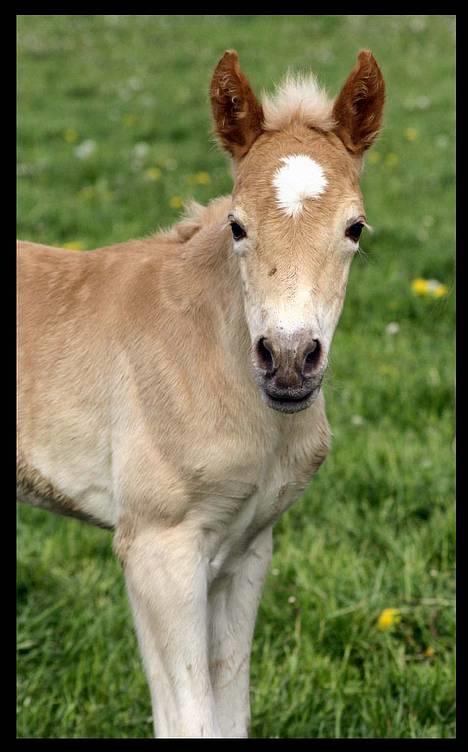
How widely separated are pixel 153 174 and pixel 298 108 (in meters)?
5.40

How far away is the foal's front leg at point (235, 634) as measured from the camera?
3047 millimetres

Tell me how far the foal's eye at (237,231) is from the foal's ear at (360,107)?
375 millimetres

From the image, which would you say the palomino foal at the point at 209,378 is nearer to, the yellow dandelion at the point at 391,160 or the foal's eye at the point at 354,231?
the foal's eye at the point at 354,231

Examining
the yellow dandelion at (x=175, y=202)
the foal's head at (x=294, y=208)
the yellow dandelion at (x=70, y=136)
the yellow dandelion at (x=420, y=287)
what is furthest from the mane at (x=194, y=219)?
the yellow dandelion at (x=70, y=136)

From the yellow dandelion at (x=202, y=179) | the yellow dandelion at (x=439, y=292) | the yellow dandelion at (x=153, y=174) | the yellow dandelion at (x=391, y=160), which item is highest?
the yellow dandelion at (x=391, y=160)

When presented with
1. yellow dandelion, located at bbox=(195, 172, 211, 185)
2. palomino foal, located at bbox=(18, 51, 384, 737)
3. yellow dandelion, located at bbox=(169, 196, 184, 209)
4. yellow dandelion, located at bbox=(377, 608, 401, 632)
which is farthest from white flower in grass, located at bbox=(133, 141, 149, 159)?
yellow dandelion, located at bbox=(377, 608, 401, 632)

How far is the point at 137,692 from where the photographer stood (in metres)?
3.49

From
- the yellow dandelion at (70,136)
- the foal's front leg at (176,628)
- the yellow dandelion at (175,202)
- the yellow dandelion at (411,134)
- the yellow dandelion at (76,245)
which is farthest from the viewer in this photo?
the yellow dandelion at (70,136)

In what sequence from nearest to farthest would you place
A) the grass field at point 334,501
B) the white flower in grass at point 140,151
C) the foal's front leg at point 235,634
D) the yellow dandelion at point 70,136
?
the foal's front leg at point 235,634
the grass field at point 334,501
the white flower in grass at point 140,151
the yellow dandelion at point 70,136

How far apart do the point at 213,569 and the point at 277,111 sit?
1.18 metres

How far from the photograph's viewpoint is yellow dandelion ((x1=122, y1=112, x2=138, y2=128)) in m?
9.29

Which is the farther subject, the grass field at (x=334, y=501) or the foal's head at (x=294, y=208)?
the grass field at (x=334, y=501)

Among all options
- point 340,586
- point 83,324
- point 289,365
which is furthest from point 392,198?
point 289,365
